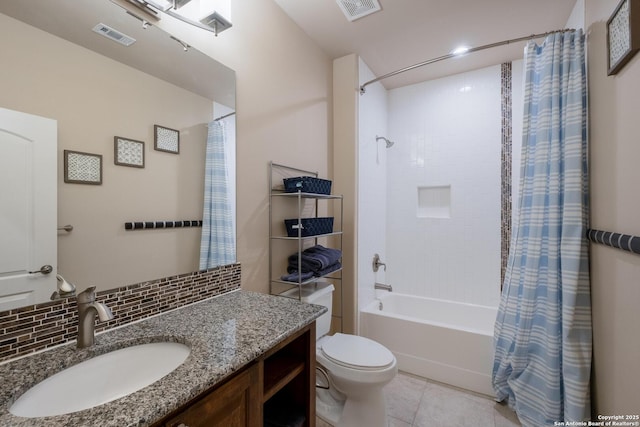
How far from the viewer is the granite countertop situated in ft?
1.73

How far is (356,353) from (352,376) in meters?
0.14

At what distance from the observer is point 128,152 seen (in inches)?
38.6

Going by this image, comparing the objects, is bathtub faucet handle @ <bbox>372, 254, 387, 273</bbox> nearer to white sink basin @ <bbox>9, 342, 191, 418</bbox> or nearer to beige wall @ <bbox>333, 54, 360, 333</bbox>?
beige wall @ <bbox>333, 54, 360, 333</bbox>

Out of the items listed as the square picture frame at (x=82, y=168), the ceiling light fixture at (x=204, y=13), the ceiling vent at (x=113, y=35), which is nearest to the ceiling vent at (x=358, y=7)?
the ceiling light fixture at (x=204, y=13)

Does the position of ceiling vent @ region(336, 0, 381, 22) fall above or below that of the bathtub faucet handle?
above

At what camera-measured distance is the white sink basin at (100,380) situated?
0.64m

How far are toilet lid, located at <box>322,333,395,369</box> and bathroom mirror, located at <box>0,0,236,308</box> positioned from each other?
3.04 feet

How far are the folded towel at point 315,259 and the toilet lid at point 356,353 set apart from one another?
46 centimetres

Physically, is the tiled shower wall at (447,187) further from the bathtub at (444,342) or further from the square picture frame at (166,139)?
the square picture frame at (166,139)

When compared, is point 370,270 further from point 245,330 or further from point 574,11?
point 574,11

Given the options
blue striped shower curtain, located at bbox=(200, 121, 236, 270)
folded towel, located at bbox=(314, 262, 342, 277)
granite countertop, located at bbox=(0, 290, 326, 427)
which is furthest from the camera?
folded towel, located at bbox=(314, 262, 342, 277)

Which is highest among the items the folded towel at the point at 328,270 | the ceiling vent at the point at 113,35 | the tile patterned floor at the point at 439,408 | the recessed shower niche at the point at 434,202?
the ceiling vent at the point at 113,35

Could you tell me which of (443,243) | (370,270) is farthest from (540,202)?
(370,270)

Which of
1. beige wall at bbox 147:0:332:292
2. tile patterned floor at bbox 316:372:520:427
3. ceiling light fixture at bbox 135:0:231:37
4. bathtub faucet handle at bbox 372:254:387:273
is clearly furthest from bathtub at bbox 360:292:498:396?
ceiling light fixture at bbox 135:0:231:37
